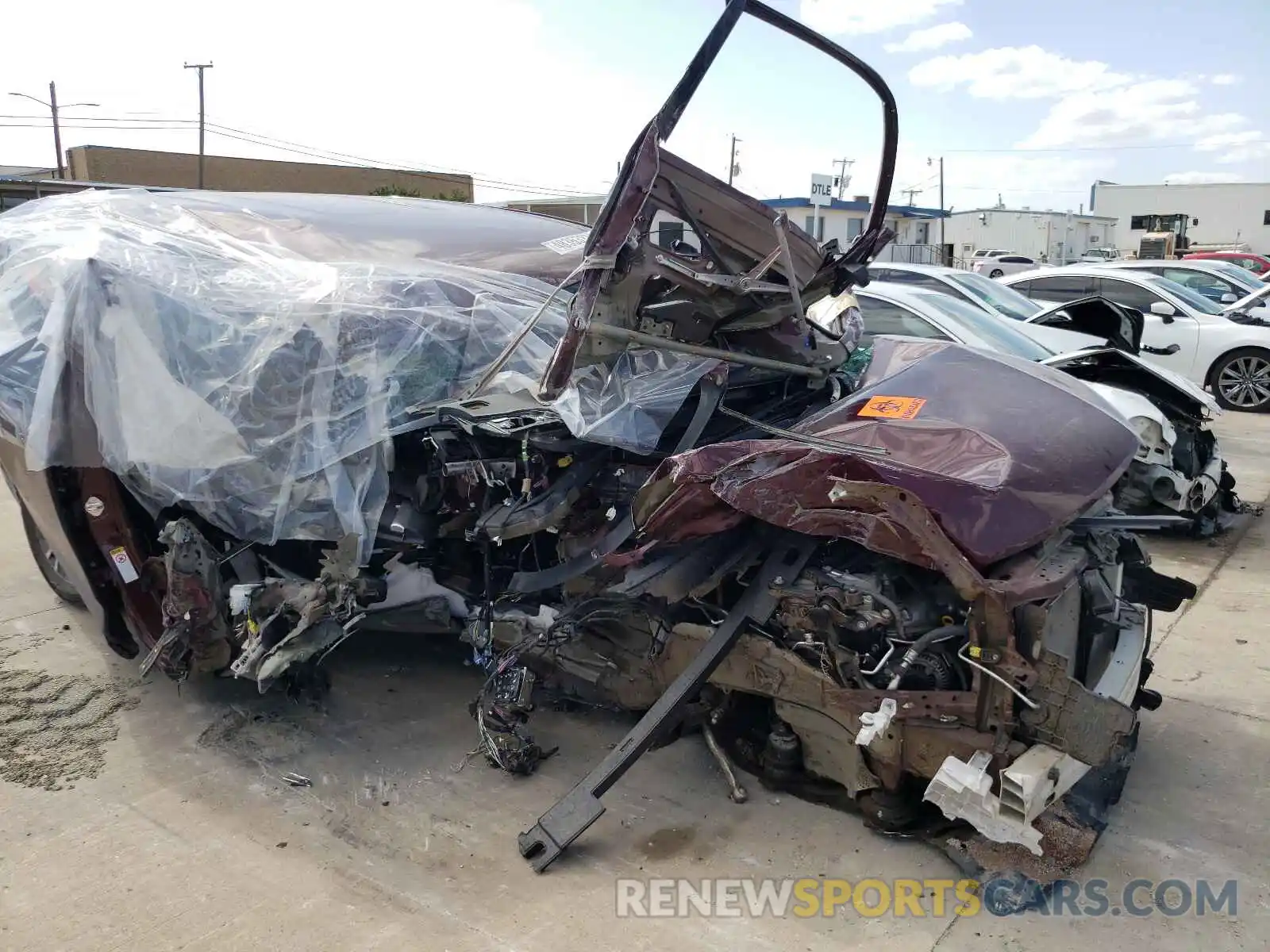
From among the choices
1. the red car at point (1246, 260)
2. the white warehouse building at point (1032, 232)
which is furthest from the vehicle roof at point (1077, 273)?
the white warehouse building at point (1032, 232)

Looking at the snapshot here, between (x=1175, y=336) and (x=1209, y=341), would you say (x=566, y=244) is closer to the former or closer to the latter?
(x=1175, y=336)

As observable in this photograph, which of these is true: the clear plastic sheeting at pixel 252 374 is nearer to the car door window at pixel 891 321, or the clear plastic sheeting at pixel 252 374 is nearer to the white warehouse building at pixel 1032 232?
the car door window at pixel 891 321

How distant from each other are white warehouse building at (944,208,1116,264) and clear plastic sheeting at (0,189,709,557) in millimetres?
46686

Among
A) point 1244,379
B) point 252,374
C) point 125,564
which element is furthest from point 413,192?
point 252,374

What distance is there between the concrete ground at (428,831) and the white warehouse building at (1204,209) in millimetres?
54893

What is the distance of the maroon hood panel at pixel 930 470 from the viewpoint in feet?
7.79

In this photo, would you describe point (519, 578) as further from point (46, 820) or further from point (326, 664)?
point (46, 820)

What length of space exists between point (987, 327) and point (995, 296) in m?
1.80

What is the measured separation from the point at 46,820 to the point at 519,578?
67.0 inches

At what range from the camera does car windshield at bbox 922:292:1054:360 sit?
672 centimetres

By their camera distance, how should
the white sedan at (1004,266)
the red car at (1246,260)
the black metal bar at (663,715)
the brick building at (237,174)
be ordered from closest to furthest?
the black metal bar at (663,715), the red car at (1246,260), the white sedan at (1004,266), the brick building at (237,174)

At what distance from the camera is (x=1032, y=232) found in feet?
158

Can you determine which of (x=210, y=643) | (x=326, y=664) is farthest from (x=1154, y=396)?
(x=210, y=643)

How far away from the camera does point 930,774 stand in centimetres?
253
